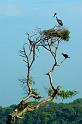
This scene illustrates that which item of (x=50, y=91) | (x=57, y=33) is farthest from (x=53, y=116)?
(x=57, y=33)

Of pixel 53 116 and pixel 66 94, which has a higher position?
pixel 53 116

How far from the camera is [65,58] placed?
1636 cm

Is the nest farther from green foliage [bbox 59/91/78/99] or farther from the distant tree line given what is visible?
the distant tree line

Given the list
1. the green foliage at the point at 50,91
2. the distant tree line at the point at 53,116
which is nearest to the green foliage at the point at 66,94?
the green foliage at the point at 50,91

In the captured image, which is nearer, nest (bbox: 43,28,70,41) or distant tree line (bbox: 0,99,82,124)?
nest (bbox: 43,28,70,41)

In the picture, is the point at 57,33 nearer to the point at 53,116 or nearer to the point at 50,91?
the point at 50,91

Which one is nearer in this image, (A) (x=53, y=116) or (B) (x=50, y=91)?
(B) (x=50, y=91)

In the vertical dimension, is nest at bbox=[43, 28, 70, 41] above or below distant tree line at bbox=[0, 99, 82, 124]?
below

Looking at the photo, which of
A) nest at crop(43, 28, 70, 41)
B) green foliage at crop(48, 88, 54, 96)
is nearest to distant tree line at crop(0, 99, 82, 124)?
green foliage at crop(48, 88, 54, 96)

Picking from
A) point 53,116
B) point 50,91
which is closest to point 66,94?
point 50,91

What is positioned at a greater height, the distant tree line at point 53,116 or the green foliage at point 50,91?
the distant tree line at point 53,116

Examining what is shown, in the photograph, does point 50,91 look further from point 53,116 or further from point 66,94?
point 53,116

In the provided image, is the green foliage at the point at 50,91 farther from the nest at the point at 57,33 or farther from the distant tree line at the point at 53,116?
the distant tree line at the point at 53,116

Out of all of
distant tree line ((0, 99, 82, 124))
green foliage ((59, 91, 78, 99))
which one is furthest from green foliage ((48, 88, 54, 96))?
distant tree line ((0, 99, 82, 124))
